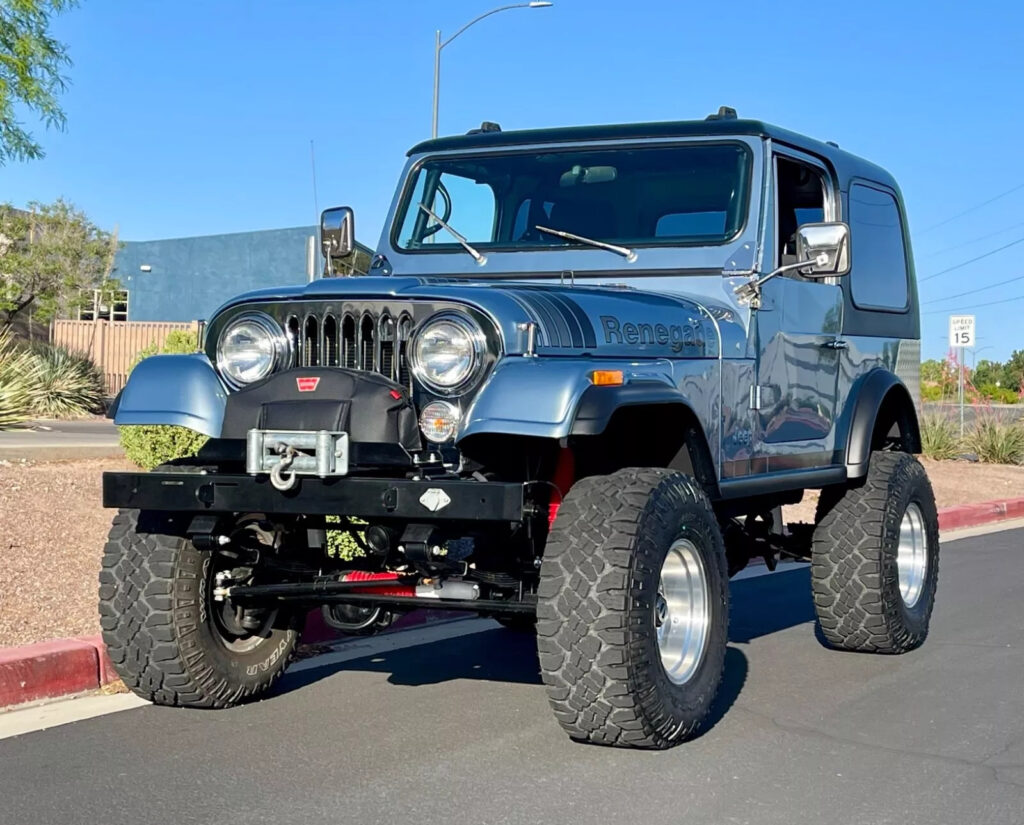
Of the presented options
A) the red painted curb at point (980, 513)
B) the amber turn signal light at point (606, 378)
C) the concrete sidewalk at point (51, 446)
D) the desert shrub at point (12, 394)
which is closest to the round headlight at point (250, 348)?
the amber turn signal light at point (606, 378)

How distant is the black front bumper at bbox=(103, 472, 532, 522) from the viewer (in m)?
4.66

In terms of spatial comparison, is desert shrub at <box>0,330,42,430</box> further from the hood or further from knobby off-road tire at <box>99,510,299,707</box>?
the hood

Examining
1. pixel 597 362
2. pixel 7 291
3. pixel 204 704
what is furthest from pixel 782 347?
pixel 7 291

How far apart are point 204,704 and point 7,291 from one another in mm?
21620

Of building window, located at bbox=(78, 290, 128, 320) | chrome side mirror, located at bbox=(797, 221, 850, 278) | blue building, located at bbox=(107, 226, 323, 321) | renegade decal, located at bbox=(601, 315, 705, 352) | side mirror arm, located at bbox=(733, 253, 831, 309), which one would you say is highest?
blue building, located at bbox=(107, 226, 323, 321)

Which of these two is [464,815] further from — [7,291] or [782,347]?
[7,291]

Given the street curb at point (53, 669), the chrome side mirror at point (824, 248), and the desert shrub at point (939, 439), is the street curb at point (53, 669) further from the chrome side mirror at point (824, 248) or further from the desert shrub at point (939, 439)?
the desert shrub at point (939, 439)

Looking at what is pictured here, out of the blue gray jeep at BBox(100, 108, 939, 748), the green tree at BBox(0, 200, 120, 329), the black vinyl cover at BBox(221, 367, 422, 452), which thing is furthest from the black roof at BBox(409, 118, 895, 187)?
the green tree at BBox(0, 200, 120, 329)

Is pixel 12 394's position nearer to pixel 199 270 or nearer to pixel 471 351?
pixel 471 351

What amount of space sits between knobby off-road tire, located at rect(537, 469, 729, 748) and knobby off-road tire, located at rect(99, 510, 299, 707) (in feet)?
4.89

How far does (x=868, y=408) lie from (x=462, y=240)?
223 centimetres

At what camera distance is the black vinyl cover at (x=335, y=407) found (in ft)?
16.2

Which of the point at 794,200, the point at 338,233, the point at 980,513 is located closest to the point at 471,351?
the point at 338,233

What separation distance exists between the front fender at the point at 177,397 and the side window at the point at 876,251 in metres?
3.51
